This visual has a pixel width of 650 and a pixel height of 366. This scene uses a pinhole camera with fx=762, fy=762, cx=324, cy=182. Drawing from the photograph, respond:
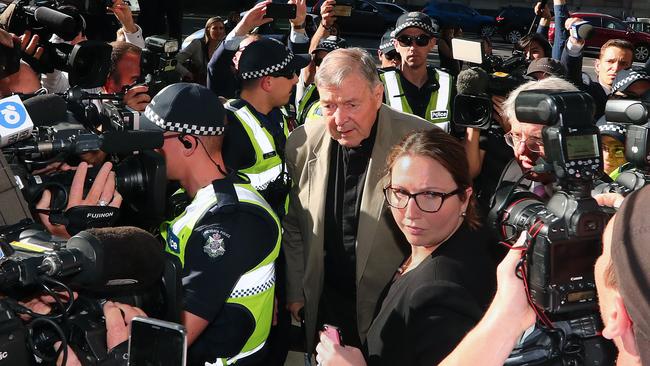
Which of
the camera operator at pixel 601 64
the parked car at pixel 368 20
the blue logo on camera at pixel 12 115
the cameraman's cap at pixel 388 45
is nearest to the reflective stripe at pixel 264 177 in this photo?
the blue logo on camera at pixel 12 115

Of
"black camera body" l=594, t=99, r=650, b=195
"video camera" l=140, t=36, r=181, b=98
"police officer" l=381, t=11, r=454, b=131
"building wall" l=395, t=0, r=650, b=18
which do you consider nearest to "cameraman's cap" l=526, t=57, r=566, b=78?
"police officer" l=381, t=11, r=454, b=131

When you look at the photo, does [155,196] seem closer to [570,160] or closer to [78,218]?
[78,218]

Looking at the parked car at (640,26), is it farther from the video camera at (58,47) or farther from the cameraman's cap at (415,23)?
the video camera at (58,47)

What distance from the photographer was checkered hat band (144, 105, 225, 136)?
9.62 ft

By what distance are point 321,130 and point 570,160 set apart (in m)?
1.96

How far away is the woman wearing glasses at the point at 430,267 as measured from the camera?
2.29m

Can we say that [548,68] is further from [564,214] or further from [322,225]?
[564,214]

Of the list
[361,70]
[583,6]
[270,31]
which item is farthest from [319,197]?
[583,6]

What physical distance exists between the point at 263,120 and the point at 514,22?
83.0 ft

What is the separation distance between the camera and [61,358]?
6.34 ft

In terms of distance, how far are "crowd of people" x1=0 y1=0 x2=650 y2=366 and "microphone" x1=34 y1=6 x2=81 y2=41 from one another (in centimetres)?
20

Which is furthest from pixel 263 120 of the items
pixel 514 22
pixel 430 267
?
pixel 514 22

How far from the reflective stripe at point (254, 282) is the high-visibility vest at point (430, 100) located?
2296mm

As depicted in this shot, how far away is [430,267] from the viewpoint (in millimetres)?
2453
